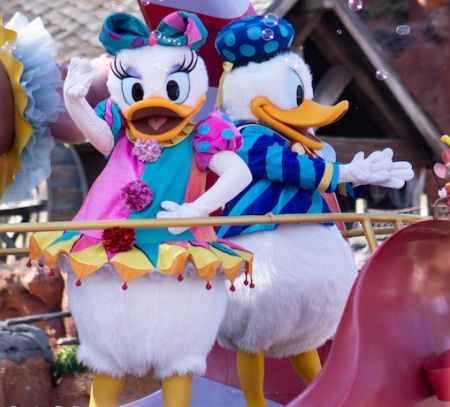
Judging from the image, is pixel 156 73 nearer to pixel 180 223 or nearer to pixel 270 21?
pixel 180 223

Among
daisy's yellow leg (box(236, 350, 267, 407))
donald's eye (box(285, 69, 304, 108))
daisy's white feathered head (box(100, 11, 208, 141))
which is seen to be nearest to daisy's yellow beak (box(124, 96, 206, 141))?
daisy's white feathered head (box(100, 11, 208, 141))

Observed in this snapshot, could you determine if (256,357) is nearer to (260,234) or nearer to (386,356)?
(260,234)

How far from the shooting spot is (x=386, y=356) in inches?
82.7

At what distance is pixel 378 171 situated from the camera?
2.50 metres

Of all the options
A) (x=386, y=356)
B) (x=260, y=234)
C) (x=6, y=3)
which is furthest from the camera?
(x=6, y=3)

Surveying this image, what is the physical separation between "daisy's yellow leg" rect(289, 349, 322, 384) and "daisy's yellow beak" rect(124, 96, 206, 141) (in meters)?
0.72

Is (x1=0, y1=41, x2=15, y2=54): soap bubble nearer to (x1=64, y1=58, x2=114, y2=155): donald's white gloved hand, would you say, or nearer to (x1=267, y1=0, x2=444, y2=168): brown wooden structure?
(x1=64, y1=58, x2=114, y2=155): donald's white gloved hand

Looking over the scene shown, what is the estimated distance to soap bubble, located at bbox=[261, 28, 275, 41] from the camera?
2625 millimetres

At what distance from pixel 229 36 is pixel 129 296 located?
2.76 feet

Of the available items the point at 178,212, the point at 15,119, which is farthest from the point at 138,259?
the point at 15,119

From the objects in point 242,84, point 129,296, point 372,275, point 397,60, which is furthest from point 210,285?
point 397,60

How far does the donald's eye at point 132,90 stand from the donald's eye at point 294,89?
47cm

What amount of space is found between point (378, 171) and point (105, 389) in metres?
0.84

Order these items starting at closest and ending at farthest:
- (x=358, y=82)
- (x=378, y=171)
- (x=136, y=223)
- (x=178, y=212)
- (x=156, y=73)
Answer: (x=136, y=223)
(x=178, y=212)
(x=156, y=73)
(x=378, y=171)
(x=358, y=82)
